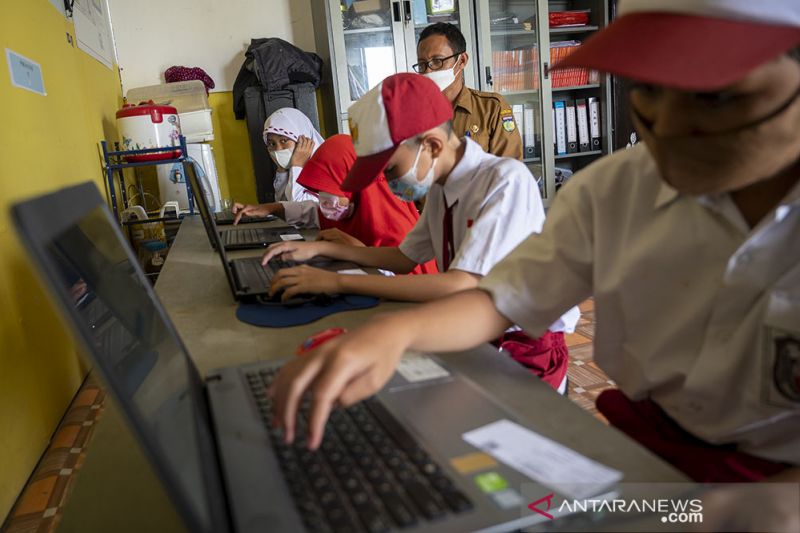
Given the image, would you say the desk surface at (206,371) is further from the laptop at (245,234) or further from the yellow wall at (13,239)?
the yellow wall at (13,239)

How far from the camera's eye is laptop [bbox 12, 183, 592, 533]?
0.39m

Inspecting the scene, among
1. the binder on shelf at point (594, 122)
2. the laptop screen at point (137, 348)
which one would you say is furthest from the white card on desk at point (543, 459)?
the binder on shelf at point (594, 122)

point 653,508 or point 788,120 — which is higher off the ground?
point 788,120

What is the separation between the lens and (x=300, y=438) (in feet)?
1.82

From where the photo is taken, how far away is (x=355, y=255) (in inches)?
55.7

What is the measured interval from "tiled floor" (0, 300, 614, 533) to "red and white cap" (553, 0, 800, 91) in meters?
0.78

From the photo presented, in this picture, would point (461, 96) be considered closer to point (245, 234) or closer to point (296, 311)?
point (245, 234)

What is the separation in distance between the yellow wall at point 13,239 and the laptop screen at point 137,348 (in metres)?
0.81

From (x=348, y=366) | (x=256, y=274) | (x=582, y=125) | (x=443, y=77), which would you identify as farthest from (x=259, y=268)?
(x=582, y=125)

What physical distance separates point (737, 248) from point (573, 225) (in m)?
0.20

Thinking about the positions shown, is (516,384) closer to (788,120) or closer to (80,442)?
(788,120)

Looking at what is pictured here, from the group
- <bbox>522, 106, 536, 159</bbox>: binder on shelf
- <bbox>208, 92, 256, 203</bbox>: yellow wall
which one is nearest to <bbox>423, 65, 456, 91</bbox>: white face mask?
<bbox>522, 106, 536, 159</bbox>: binder on shelf

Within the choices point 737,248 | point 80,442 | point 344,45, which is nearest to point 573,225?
point 737,248

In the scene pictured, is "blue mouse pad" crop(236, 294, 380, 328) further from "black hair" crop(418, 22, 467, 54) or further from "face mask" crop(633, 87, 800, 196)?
"black hair" crop(418, 22, 467, 54)
